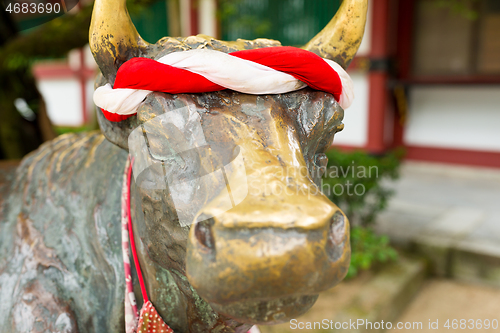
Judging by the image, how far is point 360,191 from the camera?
3.68 meters

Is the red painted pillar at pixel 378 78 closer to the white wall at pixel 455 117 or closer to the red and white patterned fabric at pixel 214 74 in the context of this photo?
the white wall at pixel 455 117

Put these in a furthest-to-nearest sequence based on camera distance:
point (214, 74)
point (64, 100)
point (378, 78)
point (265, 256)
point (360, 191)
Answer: point (64, 100)
point (378, 78)
point (360, 191)
point (214, 74)
point (265, 256)

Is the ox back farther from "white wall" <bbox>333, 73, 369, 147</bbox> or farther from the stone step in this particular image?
"white wall" <bbox>333, 73, 369, 147</bbox>

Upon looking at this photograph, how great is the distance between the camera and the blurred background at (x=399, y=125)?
327 centimetres

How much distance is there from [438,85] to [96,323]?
7.09 meters

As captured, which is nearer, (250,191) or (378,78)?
(250,191)

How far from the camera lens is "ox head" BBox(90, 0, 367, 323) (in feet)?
2.40

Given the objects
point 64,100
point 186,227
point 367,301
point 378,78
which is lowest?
point 367,301

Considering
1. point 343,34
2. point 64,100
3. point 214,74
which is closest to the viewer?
point 214,74

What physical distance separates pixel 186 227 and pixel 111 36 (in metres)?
0.49

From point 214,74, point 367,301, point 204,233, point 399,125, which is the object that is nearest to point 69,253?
point 204,233

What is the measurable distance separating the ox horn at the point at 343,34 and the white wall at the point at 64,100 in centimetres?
975

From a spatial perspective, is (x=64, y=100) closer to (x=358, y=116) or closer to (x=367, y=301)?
(x=358, y=116)

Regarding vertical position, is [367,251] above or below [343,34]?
below
